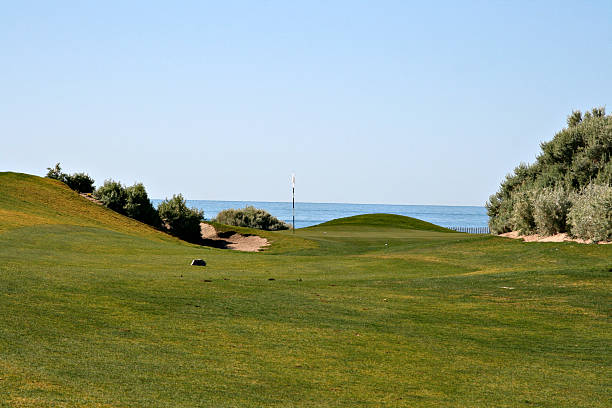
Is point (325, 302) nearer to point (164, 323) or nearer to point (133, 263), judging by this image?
point (164, 323)

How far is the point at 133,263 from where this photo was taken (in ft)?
83.8

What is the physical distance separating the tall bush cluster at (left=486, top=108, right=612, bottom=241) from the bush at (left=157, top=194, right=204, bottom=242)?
26472mm

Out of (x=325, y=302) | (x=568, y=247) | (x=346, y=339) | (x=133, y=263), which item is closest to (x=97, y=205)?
(x=133, y=263)

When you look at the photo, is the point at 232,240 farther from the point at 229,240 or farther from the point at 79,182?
the point at 79,182

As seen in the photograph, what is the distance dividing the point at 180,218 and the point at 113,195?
679 cm

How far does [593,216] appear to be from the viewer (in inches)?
1248

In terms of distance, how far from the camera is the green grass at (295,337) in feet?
29.5

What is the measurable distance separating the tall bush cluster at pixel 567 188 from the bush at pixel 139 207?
30.5 m

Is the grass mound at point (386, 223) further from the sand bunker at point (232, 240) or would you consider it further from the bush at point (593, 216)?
the bush at point (593, 216)

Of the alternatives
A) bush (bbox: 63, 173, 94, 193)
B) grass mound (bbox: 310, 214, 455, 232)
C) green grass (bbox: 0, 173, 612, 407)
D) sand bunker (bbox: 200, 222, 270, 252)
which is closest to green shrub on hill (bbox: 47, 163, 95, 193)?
bush (bbox: 63, 173, 94, 193)

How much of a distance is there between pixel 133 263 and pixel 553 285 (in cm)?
1552

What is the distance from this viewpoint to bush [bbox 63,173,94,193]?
6831cm

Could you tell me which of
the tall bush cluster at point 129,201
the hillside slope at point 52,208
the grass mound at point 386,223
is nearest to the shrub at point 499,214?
the hillside slope at point 52,208

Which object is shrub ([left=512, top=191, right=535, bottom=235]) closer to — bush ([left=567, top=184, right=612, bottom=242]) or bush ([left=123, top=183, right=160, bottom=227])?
bush ([left=567, top=184, right=612, bottom=242])
